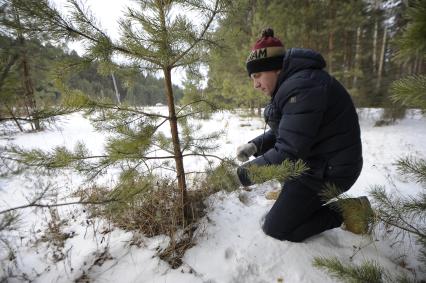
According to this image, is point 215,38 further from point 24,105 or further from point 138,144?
point 24,105

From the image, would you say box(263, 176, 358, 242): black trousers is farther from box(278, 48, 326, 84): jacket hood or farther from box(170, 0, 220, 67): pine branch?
box(170, 0, 220, 67): pine branch

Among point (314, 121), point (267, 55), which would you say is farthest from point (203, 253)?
point (267, 55)

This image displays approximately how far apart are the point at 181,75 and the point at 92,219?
6.31ft

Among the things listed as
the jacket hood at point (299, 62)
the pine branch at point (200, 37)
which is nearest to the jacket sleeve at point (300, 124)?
the jacket hood at point (299, 62)

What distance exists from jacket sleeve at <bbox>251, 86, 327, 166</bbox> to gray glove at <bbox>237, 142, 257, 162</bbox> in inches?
24.3

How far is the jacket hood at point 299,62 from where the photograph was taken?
200 cm

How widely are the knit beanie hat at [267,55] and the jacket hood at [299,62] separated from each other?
0.08m

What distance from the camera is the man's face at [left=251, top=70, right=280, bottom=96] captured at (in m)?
2.17

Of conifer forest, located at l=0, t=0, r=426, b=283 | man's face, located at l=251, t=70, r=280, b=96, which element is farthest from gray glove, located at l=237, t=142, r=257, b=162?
man's face, located at l=251, t=70, r=280, b=96

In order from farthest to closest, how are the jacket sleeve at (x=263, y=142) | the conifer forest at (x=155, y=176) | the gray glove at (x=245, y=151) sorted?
the jacket sleeve at (x=263, y=142)
the gray glove at (x=245, y=151)
the conifer forest at (x=155, y=176)

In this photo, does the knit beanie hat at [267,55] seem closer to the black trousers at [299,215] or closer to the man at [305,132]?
the man at [305,132]

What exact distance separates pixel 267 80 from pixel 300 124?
641 millimetres

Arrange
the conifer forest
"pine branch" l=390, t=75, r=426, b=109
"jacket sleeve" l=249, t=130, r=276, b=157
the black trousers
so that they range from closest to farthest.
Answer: "pine branch" l=390, t=75, r=426, b=109 < the conifer forest < the black trousers < "jacket sleeve" l=249, t=130, r=276, b=157

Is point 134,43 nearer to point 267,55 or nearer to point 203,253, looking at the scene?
point 267,55
